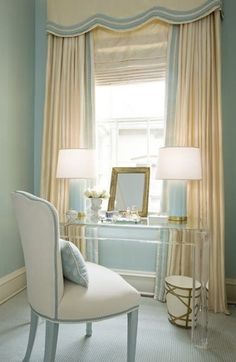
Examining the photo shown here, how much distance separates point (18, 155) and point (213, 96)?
1856 millimetres

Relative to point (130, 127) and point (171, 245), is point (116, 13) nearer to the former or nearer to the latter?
point (130, 127)

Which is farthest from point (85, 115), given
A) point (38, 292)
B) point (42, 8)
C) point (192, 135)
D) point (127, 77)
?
point (38, 292)

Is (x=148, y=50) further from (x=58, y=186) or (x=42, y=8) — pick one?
(x=58, y=186)

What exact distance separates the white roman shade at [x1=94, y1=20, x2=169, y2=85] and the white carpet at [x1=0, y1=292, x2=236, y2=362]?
7.04 ft

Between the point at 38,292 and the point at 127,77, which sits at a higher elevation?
the point at 127,77

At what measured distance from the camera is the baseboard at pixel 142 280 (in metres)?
2.77

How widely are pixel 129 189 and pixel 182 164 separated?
0.63 meters

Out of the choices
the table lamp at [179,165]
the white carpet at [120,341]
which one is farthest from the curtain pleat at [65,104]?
the white carpet at [120,341]

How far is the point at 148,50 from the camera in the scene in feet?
9.08

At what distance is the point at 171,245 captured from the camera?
2.62 metres

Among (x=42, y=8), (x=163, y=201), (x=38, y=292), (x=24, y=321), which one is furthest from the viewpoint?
(x=42, y=8)

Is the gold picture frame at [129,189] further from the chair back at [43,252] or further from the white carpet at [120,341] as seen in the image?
the chair back at [43,252]

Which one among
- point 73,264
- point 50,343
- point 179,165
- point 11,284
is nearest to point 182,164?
point 179,165

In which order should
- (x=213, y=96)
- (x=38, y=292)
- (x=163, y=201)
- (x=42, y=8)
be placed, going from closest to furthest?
1. (x=38, y=292)
2. (x=213, y=96)
3. (x=163, y=201)
4. (x=42, y=8)
